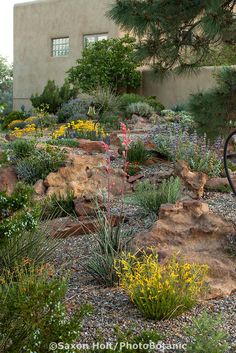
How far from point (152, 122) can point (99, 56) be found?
6.21 m

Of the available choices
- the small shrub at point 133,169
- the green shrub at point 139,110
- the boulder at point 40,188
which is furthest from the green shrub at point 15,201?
the green shrub at point 139,110

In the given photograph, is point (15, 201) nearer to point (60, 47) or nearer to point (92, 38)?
point (92, 38)

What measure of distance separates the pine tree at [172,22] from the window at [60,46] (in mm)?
17896

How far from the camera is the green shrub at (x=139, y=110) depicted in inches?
679

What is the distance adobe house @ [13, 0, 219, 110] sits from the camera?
2219 cm

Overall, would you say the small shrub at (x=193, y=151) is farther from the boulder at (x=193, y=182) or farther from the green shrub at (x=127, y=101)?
the green shrub at (x=127, y=101)

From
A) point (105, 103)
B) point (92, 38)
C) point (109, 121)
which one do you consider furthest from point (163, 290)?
point (92, 38)

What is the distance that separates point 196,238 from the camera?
16.7ft

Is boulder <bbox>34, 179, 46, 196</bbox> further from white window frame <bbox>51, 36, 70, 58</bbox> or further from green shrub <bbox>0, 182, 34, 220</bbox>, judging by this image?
white window frame <bbox>51, 36, 70, 58</bbox>

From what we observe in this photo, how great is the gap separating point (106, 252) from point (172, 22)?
2895 millimetres

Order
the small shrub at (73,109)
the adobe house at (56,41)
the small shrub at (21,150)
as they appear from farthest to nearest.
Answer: the adobe house at (56,41)
the small shrub at (73,109)
the small shrub at (21,150)

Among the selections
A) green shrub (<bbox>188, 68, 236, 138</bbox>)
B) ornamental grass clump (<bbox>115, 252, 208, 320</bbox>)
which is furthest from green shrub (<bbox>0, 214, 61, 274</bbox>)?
green shrub (<bbox>188, 68, 236, 138</bbox>)

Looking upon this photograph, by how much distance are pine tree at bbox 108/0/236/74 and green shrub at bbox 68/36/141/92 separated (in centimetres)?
1398

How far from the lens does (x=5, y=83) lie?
1383 inches
